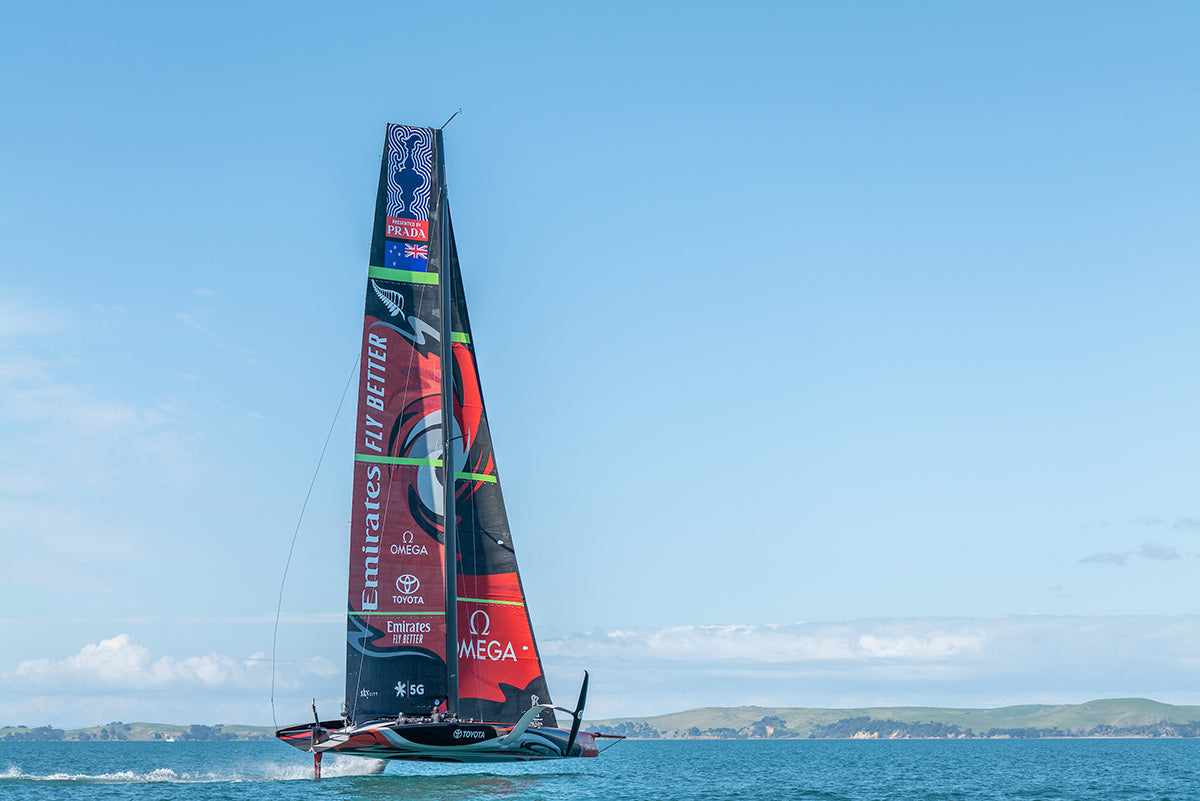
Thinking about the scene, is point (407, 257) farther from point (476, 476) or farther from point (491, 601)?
point (491, 601)

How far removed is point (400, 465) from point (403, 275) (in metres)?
6.22

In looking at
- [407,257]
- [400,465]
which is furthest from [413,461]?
[407,257]

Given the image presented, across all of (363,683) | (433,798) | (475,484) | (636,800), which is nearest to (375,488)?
(475,484)

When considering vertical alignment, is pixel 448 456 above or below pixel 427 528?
above

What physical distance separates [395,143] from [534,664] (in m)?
17.5

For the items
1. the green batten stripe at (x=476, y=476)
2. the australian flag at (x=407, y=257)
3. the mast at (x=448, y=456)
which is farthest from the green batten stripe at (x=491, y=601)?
the australian flag at (x=407, y=257)

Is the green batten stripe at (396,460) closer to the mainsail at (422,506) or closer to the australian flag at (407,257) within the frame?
the mainsail at (422,506)

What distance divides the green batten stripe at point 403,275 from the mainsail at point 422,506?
0.15ft

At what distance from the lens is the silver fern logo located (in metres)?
36.6

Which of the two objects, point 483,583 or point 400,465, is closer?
point 400,465

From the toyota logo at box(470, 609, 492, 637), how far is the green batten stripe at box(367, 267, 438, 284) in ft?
35.6

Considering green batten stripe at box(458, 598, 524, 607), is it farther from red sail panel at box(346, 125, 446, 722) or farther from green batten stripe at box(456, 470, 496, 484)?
green batten stripe at box(456, 470, 496, 484)

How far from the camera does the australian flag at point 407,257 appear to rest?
1455 inches

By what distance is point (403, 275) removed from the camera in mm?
36969
